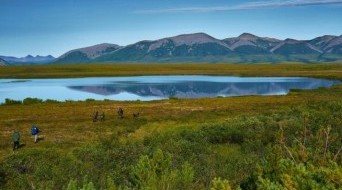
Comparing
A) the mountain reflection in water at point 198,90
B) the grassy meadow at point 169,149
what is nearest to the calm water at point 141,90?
the mountain reflection in water at point 198,90

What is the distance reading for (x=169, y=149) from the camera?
2466 centimetres

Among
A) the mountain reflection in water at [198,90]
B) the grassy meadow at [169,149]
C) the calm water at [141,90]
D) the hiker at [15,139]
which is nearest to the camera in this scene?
the grassy meadow at [169,149]

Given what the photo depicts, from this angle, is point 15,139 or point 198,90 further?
point 198,90

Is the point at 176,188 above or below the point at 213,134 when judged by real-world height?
above

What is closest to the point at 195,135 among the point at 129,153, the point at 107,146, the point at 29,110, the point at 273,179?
the point at 107,146

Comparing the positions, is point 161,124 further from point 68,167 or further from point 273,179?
point 273,179

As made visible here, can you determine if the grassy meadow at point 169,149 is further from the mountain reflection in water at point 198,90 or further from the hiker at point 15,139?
the mountain reflection in water at point 198,90

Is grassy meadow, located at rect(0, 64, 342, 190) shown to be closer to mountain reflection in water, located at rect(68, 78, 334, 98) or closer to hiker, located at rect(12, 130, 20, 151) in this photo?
hiker, located at rect(12, 130, 20, 151)

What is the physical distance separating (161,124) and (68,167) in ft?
104

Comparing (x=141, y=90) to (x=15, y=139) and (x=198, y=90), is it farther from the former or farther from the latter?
(x=15, y=139)

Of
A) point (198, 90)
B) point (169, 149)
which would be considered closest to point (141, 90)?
point (198, 90)

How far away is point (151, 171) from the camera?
15.3m

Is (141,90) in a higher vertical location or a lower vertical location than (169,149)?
lower

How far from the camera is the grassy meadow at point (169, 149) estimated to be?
11.2 m
